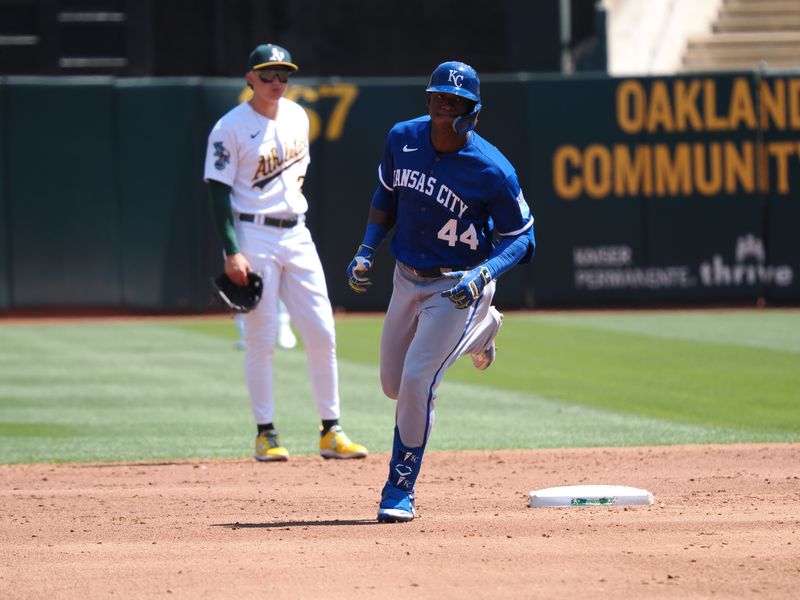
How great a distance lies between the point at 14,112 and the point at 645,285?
781 centimetres

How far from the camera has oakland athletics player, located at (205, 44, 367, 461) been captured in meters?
7.96

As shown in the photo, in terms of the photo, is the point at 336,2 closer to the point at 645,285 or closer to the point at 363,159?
the point at 363,159

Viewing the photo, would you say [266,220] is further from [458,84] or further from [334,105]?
[334,105]

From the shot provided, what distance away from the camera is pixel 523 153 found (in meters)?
17.7

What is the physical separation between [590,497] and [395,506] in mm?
917

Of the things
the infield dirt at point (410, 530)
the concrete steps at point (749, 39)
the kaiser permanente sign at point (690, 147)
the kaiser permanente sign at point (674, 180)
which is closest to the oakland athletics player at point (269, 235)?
the infield dirt at point (410, 530)

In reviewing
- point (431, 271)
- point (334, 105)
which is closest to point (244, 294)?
point (431, 271)

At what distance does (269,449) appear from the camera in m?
7.96

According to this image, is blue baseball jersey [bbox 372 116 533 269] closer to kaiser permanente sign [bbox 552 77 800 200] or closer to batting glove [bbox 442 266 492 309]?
batting glove [bbox 442 266 492 309]

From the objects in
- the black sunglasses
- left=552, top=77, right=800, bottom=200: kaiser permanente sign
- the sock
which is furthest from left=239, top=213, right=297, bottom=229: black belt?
left=552, top=77, right=800, bottom=200: kaiser permanente sign

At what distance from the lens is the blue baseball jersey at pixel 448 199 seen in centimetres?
602

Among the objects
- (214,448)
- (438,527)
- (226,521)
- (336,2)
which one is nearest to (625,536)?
(438,527)

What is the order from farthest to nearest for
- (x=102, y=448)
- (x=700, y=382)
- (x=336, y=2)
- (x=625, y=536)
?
(x=336, y=2)
(x=700, y=382)
(x=102, y=448)
(x=625, y=536)

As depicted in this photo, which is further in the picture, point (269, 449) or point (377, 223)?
point (269, 449)
